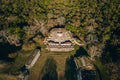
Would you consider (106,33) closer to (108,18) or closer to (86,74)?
(108,18)

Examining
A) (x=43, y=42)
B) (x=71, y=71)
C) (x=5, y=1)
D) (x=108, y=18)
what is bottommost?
(x=71, y=71)

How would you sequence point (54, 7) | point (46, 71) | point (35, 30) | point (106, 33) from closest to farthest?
point (46, 71), point (106, 33), point (35, 30), point (54, 7)

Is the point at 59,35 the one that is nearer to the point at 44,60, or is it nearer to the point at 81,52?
the point at 81,52

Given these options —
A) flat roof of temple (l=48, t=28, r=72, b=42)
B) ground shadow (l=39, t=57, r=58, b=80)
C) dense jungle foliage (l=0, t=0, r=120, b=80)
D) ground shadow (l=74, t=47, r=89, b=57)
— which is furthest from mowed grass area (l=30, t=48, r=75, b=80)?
dense jungle foliage (l=0, t=0, r=120, b=80)

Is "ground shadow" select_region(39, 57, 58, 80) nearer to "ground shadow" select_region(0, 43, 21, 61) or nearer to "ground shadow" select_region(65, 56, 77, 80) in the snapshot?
"ground shadow" select_region(65, 56, 77, 80)

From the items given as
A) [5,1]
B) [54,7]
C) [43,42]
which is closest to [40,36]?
[43,42]

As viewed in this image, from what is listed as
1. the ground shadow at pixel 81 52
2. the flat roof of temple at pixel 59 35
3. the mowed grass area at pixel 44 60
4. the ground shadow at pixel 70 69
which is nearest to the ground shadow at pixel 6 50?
the mowed grass area at pixel 44 60
